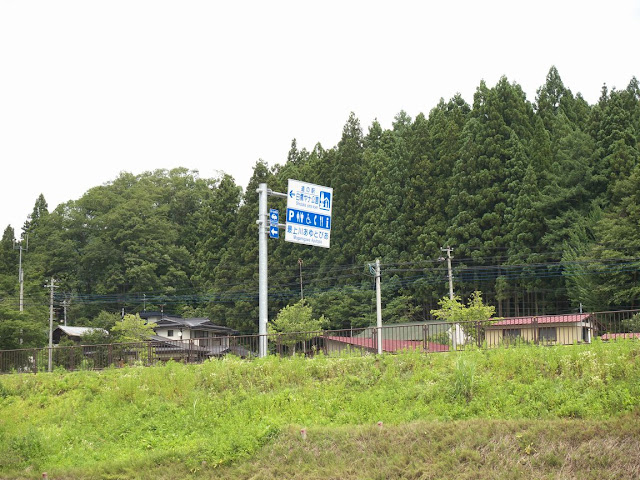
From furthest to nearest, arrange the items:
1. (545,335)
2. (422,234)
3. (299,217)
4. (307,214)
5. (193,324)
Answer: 1. (193,324)
2. (422,234)
3. (545,335)
4. (307,214)
5. (299,217)

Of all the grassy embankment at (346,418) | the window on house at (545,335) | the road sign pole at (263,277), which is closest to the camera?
the grassy embankment at (346,418)

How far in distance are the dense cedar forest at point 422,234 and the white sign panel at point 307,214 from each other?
848 inches

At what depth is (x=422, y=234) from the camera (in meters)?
45.0

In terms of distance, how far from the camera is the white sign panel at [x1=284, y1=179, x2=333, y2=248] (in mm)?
19094

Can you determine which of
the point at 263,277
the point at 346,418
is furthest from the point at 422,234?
the point at 346,418

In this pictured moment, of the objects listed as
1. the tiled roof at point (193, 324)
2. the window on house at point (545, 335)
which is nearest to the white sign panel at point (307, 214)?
the window on house at point (545, 335)

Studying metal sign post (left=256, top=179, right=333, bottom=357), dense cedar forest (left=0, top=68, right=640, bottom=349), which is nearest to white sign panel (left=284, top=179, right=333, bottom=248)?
metal sign post (left=256, top=179, right=333, bottom=357)

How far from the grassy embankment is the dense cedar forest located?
2399cm

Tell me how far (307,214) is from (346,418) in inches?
297

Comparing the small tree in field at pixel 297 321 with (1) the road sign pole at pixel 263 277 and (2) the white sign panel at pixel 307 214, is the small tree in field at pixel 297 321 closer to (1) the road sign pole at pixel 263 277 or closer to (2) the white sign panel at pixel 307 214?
(2) the white sign panel at pixel 307 214

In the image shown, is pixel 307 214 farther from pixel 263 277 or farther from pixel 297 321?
pixel 297 321

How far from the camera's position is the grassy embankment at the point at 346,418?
420 inches

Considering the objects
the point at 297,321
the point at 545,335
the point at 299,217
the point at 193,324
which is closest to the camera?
the point at 299,217

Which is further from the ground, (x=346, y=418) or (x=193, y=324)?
(x=193, y=324)
